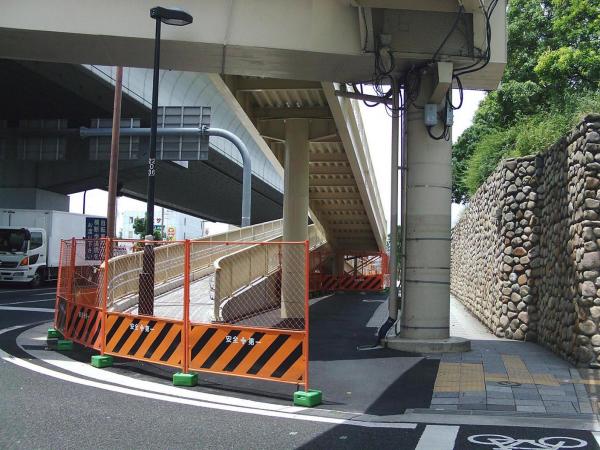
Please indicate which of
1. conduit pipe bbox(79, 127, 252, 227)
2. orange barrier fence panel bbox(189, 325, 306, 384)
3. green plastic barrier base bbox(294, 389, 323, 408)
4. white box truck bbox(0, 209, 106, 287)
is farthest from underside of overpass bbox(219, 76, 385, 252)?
white box truck bbox(0, 209, 106, 287)

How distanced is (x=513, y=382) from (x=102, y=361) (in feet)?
18.9

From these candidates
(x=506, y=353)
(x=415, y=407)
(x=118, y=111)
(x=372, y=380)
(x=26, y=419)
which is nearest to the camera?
(x=26, y=419)

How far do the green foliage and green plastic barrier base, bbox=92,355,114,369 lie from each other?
905 centimetres

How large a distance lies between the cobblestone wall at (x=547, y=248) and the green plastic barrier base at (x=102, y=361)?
6.76 metres

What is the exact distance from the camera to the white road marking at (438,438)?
5.34 metres

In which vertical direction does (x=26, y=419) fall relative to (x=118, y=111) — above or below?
below

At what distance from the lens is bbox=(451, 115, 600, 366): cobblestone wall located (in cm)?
842

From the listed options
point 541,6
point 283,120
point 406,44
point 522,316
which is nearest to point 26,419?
point 406,44

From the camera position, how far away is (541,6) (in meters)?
23.8

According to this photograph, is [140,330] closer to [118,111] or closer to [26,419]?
[26,419]

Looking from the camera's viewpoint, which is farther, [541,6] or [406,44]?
[541,6]

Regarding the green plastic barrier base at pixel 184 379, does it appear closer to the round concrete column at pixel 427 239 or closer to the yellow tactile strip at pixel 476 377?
the yellow tactile strip at pixel 476 377

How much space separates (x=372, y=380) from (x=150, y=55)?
6998 mm

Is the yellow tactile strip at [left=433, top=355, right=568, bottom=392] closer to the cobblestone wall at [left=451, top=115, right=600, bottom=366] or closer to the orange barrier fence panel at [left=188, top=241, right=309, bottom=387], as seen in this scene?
the cobblestone wall at [left=451, top=115, right=600, bottom=366]
